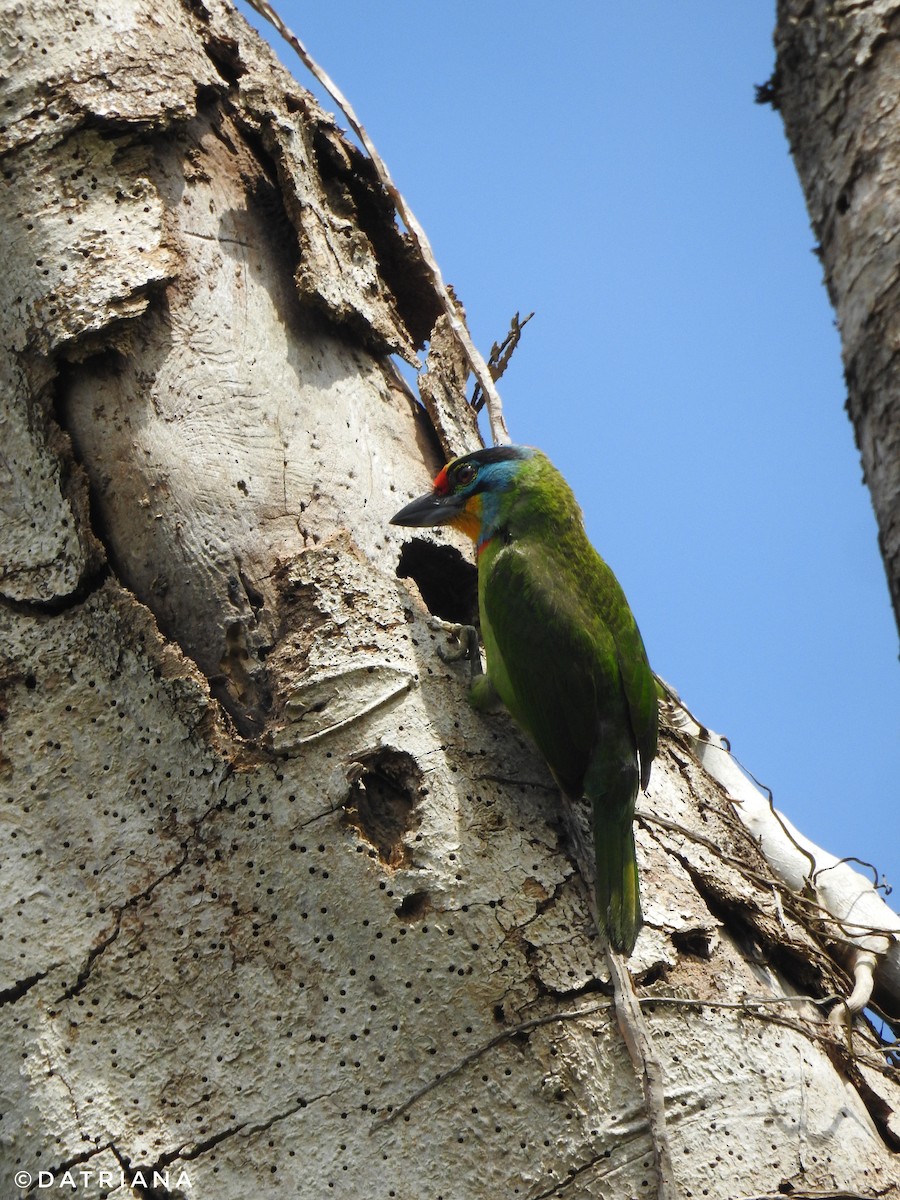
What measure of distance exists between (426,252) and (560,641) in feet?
4.62

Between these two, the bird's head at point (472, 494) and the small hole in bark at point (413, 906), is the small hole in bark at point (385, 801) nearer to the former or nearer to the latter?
the small hole in bark at point (413, 906)

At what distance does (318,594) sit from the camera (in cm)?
285

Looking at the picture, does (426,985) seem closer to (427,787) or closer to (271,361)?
(427,787)

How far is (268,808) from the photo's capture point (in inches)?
104

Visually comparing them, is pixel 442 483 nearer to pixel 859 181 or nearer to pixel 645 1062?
pixel 645 1062

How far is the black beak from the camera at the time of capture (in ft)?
10.6

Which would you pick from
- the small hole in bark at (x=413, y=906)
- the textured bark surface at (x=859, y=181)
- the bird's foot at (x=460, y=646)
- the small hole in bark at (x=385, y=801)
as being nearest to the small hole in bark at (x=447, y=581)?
the bird's foot at (x=460, y=646)

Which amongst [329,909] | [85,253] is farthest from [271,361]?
[329,909]

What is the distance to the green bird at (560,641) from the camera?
2.83 meters

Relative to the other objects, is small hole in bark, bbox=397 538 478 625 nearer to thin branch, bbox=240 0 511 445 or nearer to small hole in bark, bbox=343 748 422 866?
thin branch, bbox=240 0 511 445

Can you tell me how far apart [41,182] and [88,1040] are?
2116mm

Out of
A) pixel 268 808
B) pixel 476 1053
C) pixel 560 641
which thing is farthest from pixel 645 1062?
pixel 560 641

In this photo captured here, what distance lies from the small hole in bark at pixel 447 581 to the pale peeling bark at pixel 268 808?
0.29 m

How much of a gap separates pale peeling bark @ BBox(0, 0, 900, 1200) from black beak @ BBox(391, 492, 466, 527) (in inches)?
2.5
